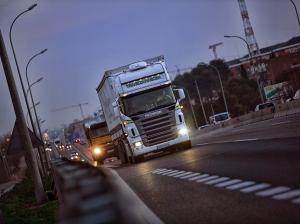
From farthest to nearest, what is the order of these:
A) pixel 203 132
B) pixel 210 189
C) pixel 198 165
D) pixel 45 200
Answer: pixel 203 132 < pixel 45 200 < pixel 198 165 < pixel 210 189

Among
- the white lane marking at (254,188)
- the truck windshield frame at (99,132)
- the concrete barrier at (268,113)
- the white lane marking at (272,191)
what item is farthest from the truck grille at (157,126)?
the concrete barrier at (268,113)

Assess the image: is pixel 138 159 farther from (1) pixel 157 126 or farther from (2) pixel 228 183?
(2) pixel 228 183

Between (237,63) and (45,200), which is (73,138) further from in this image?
(45,200)

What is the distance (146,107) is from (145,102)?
21cm

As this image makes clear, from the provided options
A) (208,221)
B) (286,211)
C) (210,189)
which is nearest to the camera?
(286,211)

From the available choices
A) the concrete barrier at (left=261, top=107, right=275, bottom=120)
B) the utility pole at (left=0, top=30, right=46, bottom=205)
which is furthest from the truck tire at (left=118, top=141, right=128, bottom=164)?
the concrete barrier at (left=261, top=107, right=275, bottom=120)

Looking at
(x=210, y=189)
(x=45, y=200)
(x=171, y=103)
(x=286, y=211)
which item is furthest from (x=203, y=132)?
(x=286, y=211)

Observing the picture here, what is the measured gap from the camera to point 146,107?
88.4 ft

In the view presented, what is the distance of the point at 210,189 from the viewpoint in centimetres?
1201

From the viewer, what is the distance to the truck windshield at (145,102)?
88.2 ft

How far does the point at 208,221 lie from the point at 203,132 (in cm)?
5519

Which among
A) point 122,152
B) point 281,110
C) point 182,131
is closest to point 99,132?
point 122,152

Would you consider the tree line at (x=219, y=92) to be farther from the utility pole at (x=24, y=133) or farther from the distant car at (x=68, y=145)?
the utility pole at (x=24, y=133)

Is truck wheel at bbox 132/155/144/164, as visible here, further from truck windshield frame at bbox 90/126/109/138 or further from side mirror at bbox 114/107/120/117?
truck windshield frame at bbox 90/126/109/138
